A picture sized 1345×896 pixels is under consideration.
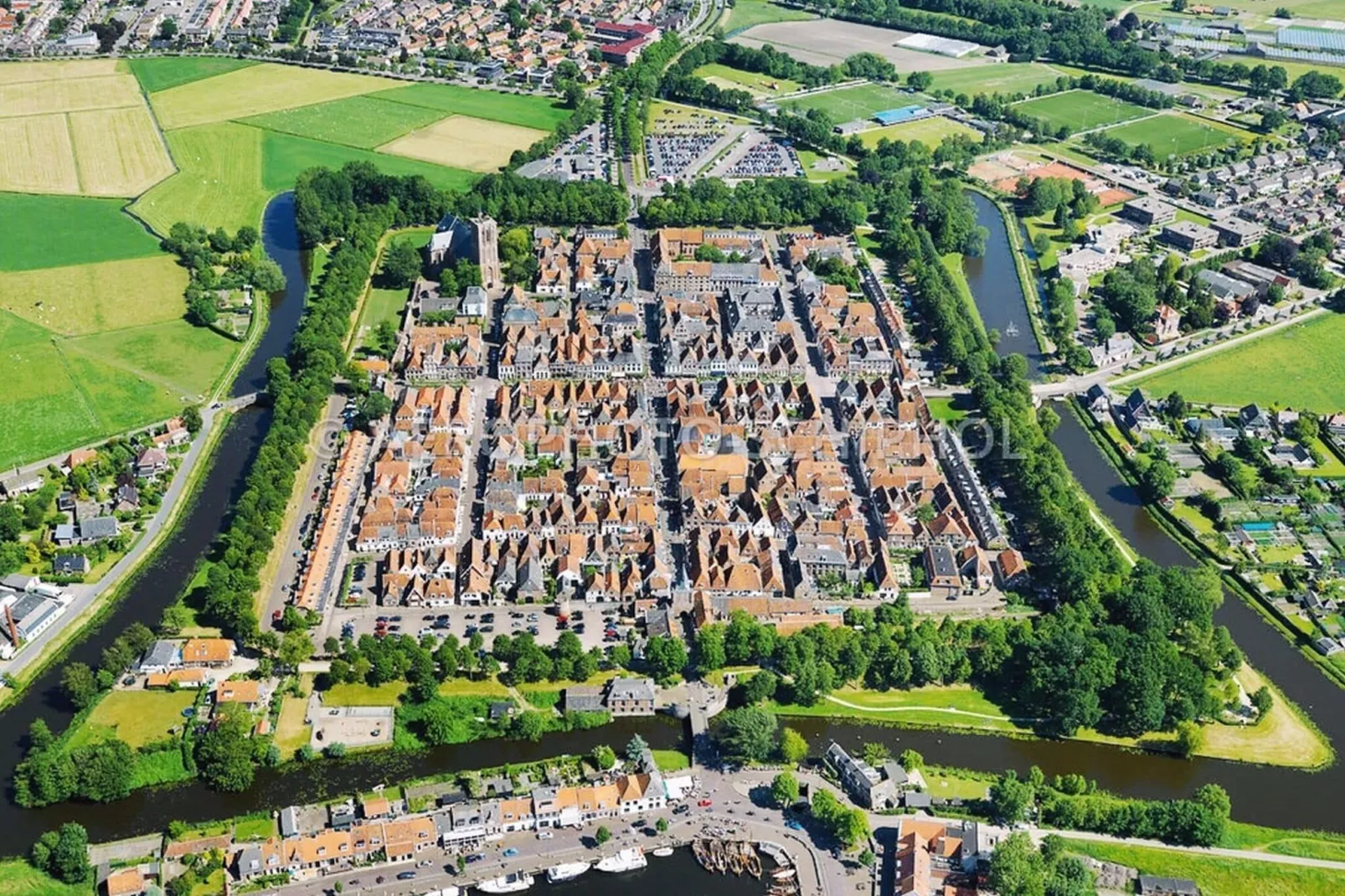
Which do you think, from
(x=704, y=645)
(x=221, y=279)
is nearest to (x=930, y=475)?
(x=704, y=645)

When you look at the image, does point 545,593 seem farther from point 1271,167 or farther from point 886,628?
point 1271,167

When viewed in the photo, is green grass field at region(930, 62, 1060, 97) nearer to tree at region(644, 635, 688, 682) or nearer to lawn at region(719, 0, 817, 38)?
lawn at region(719, 0, 817, 38)

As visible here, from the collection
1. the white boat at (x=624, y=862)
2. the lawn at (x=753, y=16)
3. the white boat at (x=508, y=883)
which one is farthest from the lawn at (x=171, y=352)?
the lawn at (x=753, y=16)

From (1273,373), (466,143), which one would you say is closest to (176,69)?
(466,143)

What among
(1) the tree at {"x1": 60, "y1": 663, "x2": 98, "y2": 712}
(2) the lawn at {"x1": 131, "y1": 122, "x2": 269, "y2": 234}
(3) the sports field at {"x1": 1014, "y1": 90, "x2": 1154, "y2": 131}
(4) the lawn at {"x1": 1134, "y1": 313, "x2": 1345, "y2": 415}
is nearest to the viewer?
(1) the tree at {"x1": 60, "y1": 663, "x2": 98, "y2": 712}

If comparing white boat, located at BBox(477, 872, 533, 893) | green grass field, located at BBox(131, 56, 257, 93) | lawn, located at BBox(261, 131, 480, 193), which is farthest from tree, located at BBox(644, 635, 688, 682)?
green grass field, located at BBox(131, 56, 257, 93)
